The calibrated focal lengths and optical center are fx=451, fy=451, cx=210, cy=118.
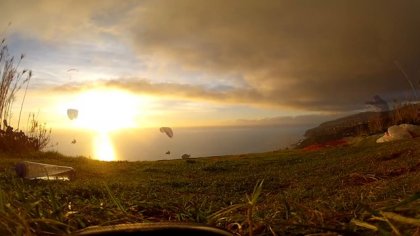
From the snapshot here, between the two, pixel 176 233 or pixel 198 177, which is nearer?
pixel 176 233

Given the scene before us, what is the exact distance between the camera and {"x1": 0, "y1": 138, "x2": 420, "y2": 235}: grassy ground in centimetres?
166

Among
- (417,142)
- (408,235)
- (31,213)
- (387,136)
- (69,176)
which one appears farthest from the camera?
(387,136)

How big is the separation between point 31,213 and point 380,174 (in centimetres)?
619

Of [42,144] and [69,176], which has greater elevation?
[42,144]

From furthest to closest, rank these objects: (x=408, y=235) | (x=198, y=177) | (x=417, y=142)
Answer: (x=417, y=142) < (x=198, y=177) < (x=408, y=235)

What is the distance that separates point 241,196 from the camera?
6.27m

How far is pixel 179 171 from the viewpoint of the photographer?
9781mm

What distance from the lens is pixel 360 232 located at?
1.64m

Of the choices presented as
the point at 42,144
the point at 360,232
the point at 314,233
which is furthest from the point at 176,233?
the point at 42,144

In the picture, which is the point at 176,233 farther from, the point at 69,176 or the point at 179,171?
the point at 179,171

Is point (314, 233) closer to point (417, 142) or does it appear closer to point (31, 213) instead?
point (31, 213)

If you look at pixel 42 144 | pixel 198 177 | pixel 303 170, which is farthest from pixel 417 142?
pixel 42 144

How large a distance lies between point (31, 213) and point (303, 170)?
7735 mm

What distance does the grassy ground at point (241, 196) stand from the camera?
1.66 metres
